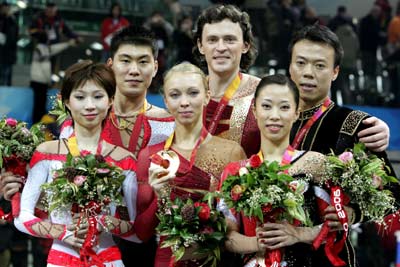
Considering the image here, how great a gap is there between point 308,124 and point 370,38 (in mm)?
6175

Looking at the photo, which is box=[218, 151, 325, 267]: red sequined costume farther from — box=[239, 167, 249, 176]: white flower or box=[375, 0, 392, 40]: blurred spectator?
box=[375, 0, 392, 40]: blurred spectator

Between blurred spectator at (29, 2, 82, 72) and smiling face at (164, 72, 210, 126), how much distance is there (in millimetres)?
5562

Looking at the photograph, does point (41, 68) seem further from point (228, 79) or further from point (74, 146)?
point (74, 146)

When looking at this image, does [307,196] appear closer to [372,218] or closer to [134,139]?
[372,218]

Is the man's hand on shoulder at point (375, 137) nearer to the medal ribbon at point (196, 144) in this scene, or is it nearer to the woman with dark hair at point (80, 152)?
the medal ribbon at point (196, 144)

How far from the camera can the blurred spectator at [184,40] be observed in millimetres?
9688

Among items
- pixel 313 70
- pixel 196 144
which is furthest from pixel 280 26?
pixel 196 144

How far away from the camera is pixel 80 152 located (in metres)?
4.15

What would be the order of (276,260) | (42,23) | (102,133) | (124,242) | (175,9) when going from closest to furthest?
(276,260)
(102,133)
(124,242)
(42,23)
(175,9)

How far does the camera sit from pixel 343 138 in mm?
4402

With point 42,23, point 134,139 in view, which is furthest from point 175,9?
point 134,139

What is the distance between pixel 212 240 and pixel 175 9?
6.79 m

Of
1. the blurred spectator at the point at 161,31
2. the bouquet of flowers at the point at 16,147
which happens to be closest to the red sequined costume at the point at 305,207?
the bouquet of flowers at the point at 16,147

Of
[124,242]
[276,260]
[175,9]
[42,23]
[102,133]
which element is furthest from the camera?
[175,9]
